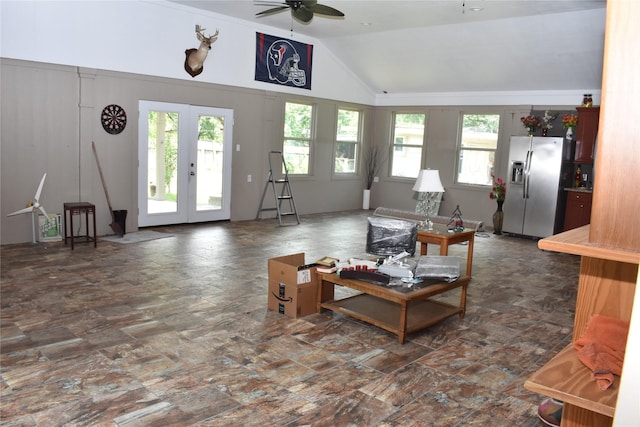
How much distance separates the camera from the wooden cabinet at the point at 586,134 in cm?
828

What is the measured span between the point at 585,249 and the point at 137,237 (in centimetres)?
679

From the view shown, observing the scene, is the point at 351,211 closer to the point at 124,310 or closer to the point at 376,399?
the point at 124,310

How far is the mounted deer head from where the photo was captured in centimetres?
786

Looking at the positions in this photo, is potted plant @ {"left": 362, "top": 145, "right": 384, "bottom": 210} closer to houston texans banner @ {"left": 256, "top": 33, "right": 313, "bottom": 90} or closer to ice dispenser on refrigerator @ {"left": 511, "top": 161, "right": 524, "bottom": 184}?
houston texans banner @ {"left": 256, "top": 33, "right": 313, "bottom": 90}

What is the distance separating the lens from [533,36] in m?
7.84

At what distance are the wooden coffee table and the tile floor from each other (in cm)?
10

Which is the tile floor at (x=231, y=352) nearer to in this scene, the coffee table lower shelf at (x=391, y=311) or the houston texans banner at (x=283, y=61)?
the coffee table lower shelf at (x=391, y=311)

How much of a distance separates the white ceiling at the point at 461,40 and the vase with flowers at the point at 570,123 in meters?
0.64

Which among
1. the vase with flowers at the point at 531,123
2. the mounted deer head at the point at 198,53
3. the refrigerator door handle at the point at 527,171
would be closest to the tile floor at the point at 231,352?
the refrigerator door handle at the point at 527,171

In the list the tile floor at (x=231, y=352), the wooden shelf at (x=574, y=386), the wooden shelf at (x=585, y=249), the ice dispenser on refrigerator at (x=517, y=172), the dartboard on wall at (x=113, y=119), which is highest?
the dartboard on wall at (x=113, y=119)

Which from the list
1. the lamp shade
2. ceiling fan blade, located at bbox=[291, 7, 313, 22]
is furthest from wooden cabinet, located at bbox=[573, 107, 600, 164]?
ceiling fan blade, located at bbox=[291, 7, 313, 22]

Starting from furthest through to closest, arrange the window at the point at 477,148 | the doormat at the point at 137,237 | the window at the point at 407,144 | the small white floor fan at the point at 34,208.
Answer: the window at the point at 407,144, the window at the point at 477,148, the doormat at the point at 137,237, the small white floor fan at the point at 34,208

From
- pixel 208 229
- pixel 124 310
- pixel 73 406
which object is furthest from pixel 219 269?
pixel 73 406

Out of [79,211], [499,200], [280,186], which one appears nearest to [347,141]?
[280,186]
